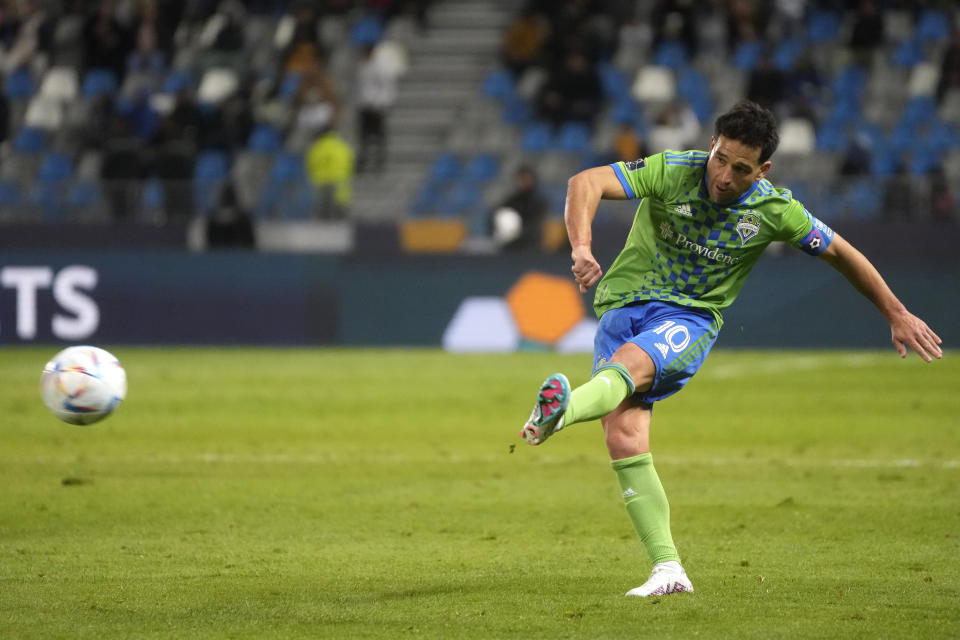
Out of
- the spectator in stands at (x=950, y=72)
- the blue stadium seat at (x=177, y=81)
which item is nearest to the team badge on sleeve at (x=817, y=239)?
the spectator in stands at (x=950, y=72)

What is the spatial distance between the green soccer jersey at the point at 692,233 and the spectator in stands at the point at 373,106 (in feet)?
54.1

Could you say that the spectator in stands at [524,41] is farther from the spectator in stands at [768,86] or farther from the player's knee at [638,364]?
the player's knee at [638,364]

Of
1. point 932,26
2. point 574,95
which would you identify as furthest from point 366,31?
point 932,26

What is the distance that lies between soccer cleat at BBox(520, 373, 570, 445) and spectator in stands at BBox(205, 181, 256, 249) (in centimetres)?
1436

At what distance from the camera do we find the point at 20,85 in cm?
2495

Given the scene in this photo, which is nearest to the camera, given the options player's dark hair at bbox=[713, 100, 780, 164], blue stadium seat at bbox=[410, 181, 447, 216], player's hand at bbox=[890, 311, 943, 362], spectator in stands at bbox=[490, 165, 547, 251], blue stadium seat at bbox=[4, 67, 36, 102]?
player's dark hair at bbox=[713, 100, 780, 164]

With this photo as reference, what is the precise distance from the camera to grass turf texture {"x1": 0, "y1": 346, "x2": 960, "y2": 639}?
553cm

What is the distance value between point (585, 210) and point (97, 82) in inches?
815

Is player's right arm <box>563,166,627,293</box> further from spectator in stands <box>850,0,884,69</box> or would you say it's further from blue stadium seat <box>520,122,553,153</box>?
spectator in stands <box>850,0,884,69</box>

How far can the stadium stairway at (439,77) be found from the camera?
947 inches

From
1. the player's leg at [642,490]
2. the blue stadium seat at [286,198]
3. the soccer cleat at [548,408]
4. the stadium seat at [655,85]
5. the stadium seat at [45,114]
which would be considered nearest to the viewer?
the soccer cleat at [548,408]

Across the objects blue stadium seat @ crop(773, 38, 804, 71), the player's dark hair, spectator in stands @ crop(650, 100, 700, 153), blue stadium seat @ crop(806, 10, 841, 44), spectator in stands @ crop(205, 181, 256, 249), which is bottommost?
spectator in stands @ crop(205, 181, 256, 249)

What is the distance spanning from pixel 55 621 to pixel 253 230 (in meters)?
14.2

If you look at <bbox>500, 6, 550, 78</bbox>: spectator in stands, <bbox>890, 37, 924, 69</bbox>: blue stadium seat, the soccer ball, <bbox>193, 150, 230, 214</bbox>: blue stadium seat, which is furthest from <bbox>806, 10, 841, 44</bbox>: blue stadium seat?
the soccer ball
